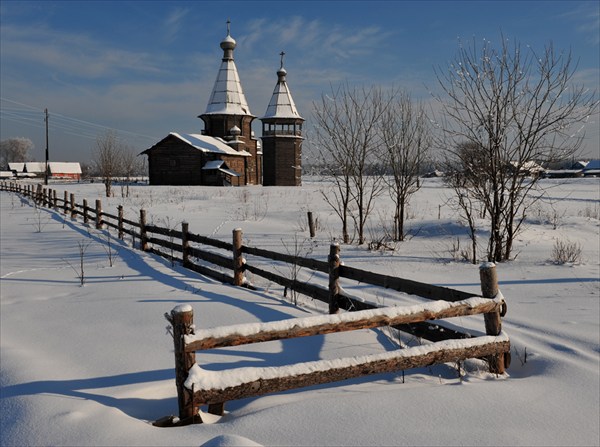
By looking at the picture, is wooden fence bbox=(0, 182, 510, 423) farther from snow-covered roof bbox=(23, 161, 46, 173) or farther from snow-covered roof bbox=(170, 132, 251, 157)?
snow-covered roof bbox=(23, 161, 46, 173)

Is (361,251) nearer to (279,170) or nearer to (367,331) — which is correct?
(367,331)

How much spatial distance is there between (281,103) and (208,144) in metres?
10.4

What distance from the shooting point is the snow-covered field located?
125 inches

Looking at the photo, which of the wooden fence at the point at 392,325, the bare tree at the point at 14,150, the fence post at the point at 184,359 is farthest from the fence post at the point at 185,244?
the bare tree at the point at 14,150

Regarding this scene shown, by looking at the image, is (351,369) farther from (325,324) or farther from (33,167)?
(33,167)

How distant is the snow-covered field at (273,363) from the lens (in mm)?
3166

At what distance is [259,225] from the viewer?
730 inches

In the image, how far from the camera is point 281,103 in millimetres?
51969

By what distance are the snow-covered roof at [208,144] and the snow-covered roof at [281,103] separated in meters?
5.91

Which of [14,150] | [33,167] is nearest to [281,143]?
[33,167]

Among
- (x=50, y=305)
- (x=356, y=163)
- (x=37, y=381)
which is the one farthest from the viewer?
(x=356, y=163)

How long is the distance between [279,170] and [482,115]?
41785 millimetres

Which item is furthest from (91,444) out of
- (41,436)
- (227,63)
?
(227,63)

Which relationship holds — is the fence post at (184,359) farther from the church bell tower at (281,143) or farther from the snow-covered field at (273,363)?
the church bell tower at (281,143)
